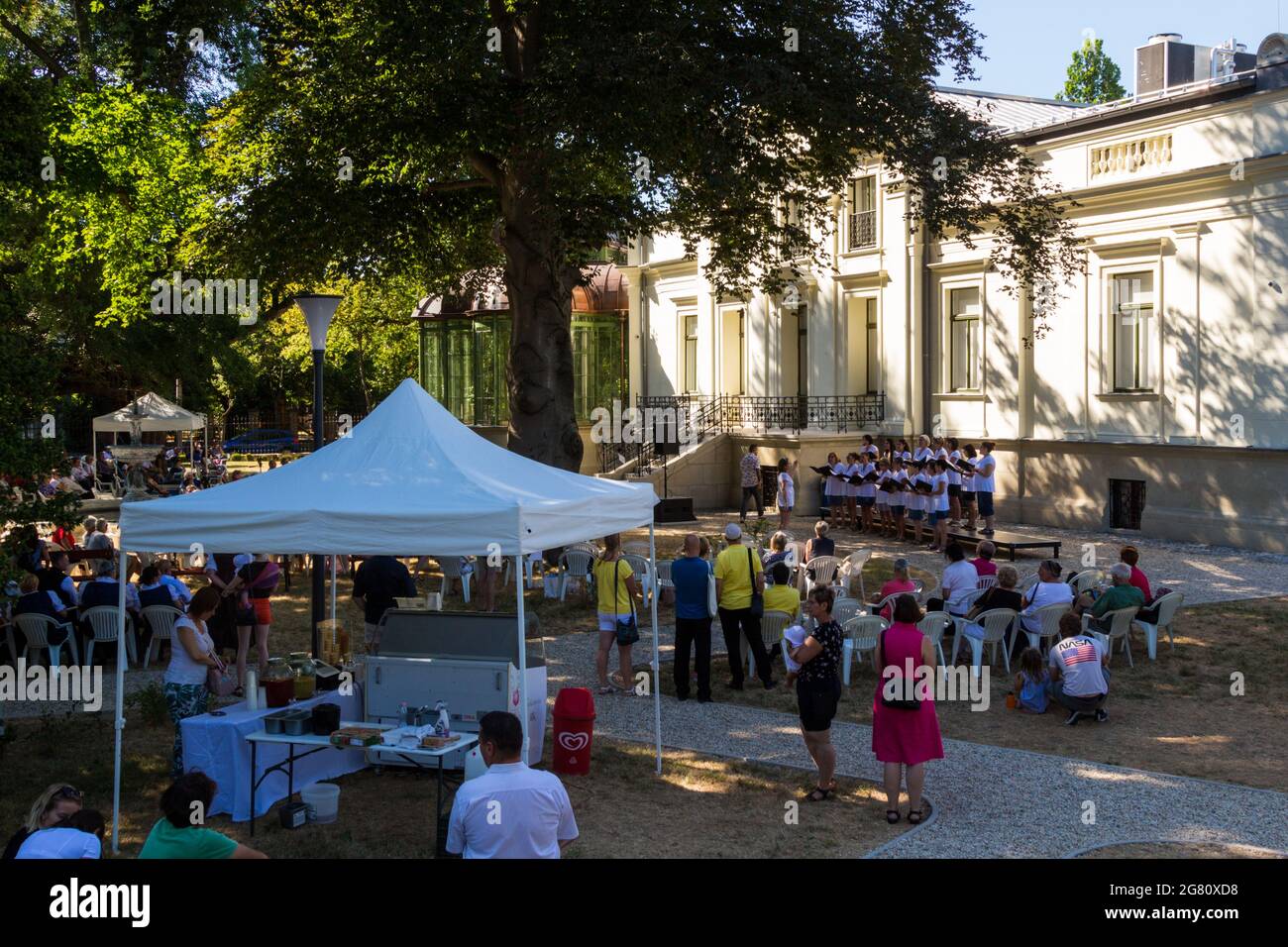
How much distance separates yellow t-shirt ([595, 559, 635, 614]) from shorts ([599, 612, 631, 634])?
0.04m

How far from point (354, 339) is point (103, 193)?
3538cm

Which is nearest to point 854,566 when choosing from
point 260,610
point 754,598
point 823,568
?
point 823,568

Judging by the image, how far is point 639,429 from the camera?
35.4 meters

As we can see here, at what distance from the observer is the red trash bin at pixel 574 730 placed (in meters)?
10.3

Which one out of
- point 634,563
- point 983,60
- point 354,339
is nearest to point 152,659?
point 634,563

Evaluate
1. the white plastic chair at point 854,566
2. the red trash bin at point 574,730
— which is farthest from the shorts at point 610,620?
the white plastic chair at point 854,566

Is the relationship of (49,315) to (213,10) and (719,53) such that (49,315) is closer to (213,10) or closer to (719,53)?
(213,10)

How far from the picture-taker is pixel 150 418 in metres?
35.2

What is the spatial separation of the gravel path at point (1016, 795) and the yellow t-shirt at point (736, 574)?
1144 millimetres

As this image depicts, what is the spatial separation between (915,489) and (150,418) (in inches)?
864

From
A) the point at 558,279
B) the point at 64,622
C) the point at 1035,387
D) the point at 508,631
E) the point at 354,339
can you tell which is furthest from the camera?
the point at 354,339

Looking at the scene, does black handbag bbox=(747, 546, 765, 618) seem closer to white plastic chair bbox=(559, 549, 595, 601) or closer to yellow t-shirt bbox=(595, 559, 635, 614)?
yellow t-shirt bbox=(595, 559, 635, 614)

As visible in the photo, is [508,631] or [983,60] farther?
[983,60]

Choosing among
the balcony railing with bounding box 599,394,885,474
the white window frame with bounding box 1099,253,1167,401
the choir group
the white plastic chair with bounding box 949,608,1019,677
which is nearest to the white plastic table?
the white plastic chair with bounding box 949,608,1019,677
